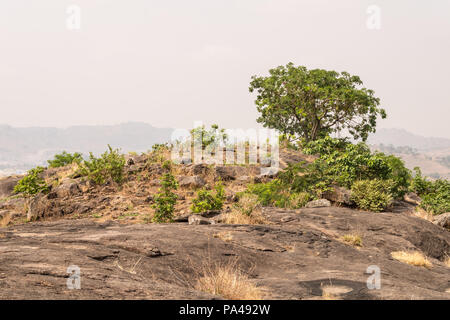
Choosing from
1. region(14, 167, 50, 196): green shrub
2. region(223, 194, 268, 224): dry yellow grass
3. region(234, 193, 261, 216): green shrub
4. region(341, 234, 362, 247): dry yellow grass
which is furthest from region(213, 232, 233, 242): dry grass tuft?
region(14, 167, 50, 196): green shrub

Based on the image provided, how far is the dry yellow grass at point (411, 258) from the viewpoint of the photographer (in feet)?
27.7

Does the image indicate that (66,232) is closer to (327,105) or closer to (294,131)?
(327,105)

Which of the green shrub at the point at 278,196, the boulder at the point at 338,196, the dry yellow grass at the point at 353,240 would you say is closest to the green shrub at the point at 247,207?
the green shrub at the point at 278,196

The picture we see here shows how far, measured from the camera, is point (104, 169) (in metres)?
14.4

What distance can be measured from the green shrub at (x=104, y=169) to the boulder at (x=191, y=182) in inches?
95.4

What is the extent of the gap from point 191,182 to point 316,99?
14.7 metres

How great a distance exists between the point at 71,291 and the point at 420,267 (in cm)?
748

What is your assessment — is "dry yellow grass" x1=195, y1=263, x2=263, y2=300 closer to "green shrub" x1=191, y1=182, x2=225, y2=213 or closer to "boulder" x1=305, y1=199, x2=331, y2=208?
"green shrub" x1=191, y1=182, x2=225, y2=213

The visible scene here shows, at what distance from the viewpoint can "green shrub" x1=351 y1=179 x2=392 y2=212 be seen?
45.1ft

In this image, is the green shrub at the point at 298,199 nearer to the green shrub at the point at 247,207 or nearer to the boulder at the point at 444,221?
the green shrub at the point at 247,207

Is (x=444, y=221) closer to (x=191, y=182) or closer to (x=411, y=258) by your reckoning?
(x=411, y=258)

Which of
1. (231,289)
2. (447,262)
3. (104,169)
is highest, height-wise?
(104,169)

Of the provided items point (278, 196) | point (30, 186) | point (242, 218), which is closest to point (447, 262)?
point (278, 196)
